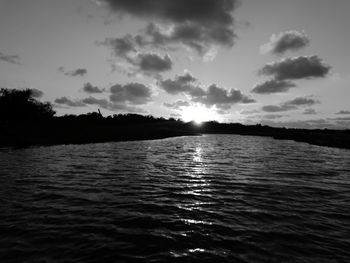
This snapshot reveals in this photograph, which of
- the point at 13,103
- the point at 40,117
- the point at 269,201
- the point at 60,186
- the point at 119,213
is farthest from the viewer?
the point at 40,117

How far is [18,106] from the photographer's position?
82375 mm

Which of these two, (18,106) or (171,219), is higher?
(18,106)

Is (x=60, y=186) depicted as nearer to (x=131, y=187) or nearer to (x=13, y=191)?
(x=13, y=191)

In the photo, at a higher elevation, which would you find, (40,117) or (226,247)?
(40,117)

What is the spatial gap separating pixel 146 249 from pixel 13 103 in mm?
91522

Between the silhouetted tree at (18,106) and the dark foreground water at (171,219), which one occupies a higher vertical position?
the silhouetted tree at (18,106)

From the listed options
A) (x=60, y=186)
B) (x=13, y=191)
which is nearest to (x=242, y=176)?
(x=60, y=186)

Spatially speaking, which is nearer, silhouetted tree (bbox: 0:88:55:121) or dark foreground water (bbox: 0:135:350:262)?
dark foreground water (bbox: 0:135:350:262)

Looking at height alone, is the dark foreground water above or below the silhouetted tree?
below

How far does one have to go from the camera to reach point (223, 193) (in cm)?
1675

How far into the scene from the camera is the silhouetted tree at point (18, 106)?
80000 millimetres

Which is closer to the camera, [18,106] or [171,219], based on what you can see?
[171,219]

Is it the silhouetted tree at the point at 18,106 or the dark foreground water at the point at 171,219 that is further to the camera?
the silhouetted tree at the point at 18,106

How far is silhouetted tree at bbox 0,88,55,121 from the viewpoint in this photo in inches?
3150
